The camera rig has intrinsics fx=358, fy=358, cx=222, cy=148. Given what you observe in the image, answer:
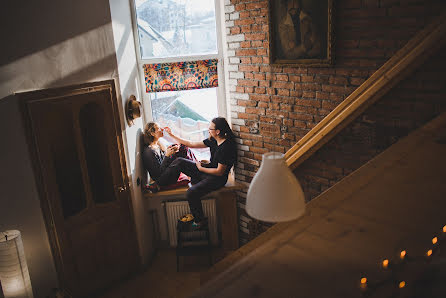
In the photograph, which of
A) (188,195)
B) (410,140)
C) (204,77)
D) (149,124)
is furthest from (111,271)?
(410,140)

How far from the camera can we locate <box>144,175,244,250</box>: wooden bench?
170 inches

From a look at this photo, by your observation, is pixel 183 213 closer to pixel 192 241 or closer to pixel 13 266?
pixel 192 241

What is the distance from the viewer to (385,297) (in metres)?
0.98

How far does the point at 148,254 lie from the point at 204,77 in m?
2.28

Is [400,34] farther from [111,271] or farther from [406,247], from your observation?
[111,271]

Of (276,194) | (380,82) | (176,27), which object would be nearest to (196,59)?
(176,27)

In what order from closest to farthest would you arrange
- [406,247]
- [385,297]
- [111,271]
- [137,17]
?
1. [385,297]
2. [406,247]
3. [111,271]
4. [137,17]

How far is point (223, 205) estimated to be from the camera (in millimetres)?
4379

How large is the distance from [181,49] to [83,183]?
6.42ft

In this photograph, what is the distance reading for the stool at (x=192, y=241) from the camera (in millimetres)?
4188

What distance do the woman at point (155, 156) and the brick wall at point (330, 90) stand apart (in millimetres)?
840

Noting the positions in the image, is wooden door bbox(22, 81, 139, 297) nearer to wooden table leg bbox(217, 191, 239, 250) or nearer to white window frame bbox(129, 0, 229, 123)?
white window frame bbox(129, 0, 229, 123)

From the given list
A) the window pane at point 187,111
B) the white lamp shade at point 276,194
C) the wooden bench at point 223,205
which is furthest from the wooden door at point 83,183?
the white lamp shade at point 276,194

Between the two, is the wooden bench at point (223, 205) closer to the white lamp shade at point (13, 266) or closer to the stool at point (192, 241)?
the stool at point (192, 241)
